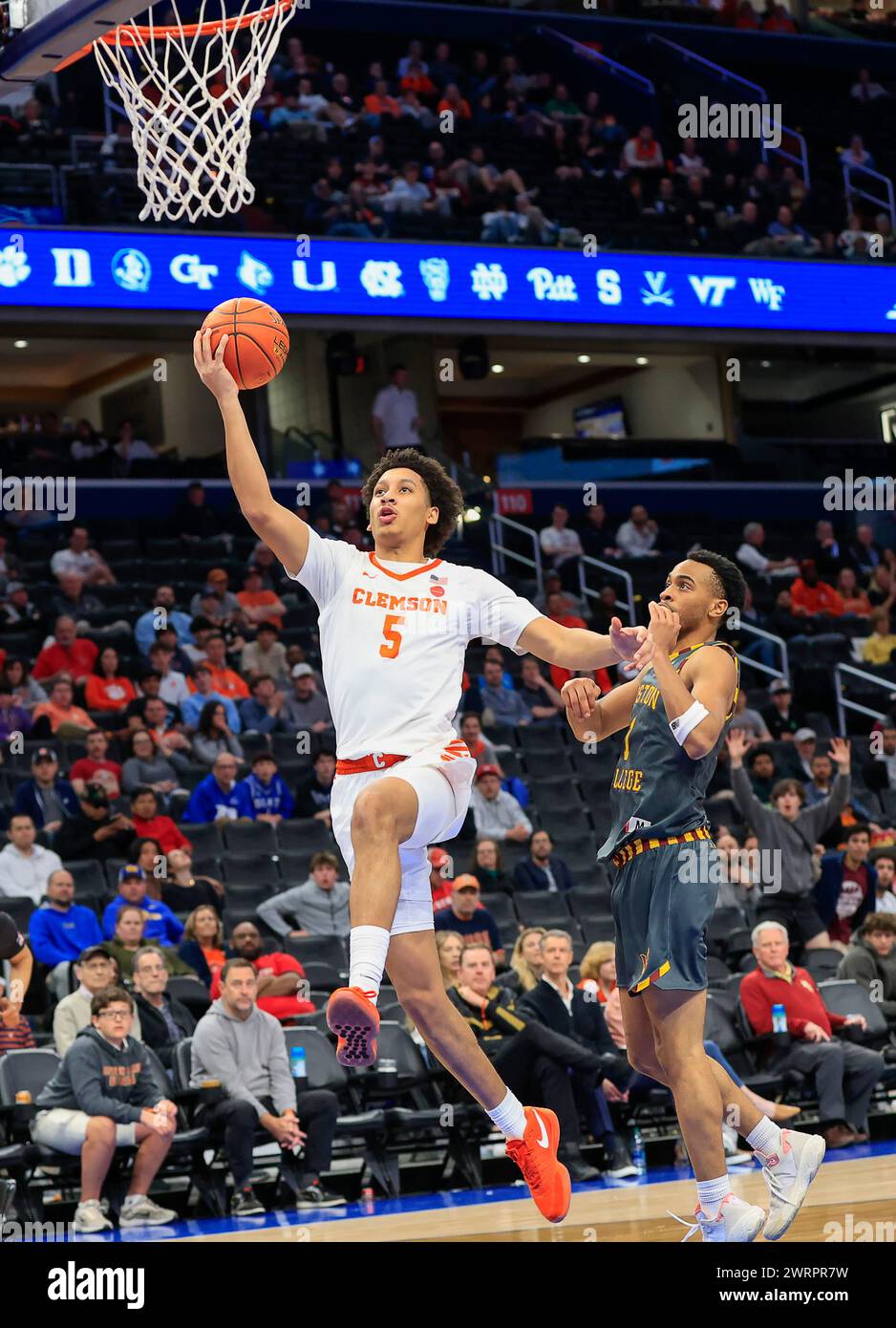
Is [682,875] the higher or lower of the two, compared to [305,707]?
lower

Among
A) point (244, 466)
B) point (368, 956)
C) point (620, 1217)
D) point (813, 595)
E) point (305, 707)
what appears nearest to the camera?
point (368, 956)

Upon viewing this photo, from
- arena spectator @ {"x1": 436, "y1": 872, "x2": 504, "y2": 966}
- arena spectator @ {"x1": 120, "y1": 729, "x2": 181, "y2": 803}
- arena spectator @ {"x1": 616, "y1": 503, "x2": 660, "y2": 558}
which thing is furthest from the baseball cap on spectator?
arena spectator @ {"x1": 616, "y1": 503, "x2": 660, "y2": 558}

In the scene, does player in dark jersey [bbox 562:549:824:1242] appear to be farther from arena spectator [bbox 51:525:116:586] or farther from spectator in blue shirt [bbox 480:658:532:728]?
arena spectator [bbox 51:525:116:586]

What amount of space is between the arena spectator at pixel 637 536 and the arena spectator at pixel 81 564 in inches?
227

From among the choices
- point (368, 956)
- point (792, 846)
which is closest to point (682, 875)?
point (368, 956)

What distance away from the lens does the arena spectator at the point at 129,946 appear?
34.6 ft

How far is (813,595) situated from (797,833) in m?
6.32

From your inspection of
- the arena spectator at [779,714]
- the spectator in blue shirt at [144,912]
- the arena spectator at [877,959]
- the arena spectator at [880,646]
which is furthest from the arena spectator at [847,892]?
the arena spectator at [880,646]

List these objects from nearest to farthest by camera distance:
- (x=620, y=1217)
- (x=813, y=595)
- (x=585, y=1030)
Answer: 1. (x=620, y=1217)
2. (x=585, y=1030)
3. (x=813, y=595)

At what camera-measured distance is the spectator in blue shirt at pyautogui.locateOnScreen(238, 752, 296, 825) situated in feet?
43.6

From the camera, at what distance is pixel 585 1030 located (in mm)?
10508

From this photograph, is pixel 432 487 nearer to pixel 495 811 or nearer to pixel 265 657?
pixel 495 811

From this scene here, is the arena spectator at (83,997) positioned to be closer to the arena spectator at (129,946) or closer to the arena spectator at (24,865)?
the arena spectator at (129,946)
